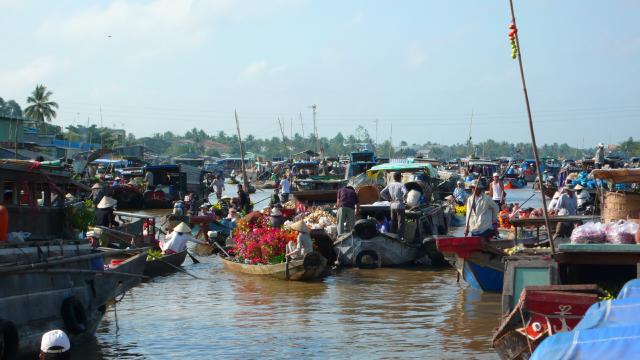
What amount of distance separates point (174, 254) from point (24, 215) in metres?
7.17

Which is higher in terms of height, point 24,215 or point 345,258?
point 24,215

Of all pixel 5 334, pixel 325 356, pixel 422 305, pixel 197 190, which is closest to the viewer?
pixel 5 334

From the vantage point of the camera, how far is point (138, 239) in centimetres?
1930

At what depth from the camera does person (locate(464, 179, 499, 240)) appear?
611 inches

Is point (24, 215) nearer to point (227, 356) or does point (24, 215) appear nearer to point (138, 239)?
point (227, 356)

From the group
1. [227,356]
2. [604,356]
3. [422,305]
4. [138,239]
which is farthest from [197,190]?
[604,356]

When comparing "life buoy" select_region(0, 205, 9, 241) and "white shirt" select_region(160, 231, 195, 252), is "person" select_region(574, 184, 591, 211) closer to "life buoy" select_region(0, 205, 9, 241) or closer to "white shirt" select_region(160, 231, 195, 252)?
"white shirt" select_region(160, 231, 195, 252)

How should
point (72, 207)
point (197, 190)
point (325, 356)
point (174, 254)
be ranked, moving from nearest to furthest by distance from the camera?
1. point (325, 356)
2. point (72, 207)
3. point (174, 254)
4. point (197, 190)

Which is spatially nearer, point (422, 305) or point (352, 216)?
point (422, 305)

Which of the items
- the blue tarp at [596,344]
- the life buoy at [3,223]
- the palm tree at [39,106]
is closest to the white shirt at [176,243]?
the life buoy at [3,223]

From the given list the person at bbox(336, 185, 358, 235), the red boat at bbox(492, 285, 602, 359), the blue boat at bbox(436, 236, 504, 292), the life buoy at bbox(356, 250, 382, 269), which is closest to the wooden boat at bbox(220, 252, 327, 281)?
the life buoy at bbox(356, 250, 382, 269)

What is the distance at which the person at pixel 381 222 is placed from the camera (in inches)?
789

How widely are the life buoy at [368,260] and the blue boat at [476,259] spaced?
4027 millimetres

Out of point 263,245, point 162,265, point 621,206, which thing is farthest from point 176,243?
point 621,206
